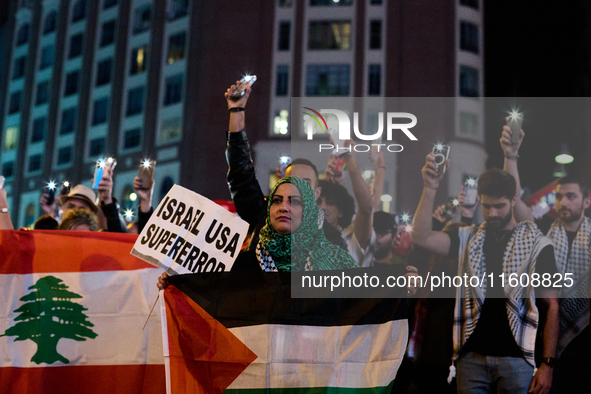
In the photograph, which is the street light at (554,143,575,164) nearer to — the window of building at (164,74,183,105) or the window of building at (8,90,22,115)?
the window of building at (164,74,183,105)

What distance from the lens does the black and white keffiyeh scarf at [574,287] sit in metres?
4.00

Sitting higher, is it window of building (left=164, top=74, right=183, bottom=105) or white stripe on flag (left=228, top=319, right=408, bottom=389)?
window of building (left=164, top=74, right=183, bottom=105)

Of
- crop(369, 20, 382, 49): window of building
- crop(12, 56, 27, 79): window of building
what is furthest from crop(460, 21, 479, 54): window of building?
crop(12, 56, 27, 79): window of building

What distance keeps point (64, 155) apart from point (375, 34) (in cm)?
1854

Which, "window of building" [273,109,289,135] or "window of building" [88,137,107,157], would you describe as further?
Result: "window of building" [88,137,107,157]

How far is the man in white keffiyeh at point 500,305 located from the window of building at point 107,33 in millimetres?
32958

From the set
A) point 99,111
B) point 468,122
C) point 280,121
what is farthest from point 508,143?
point 99,111

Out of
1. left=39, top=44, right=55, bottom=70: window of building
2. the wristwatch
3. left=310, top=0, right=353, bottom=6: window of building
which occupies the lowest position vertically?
the wristwatch

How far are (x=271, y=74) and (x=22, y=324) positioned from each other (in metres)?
24.0

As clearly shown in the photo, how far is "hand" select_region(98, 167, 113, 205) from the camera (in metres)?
5.03

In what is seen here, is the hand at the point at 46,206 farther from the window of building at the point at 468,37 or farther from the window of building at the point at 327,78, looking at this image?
the window of building at the point at 468,37

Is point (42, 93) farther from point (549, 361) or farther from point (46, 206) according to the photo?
point (549, 361)

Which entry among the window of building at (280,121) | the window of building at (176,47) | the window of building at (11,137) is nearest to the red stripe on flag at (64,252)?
the window of building at (280,121)

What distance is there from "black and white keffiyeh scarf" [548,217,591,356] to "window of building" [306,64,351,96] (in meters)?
23.5
